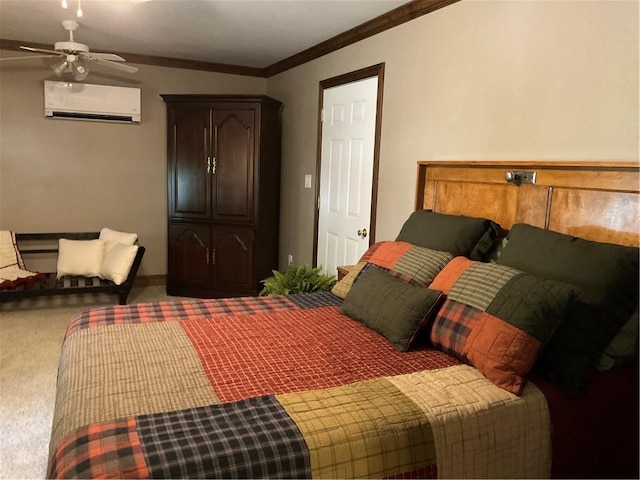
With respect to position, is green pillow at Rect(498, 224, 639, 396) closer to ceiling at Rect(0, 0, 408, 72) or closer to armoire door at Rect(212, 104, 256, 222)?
ceiling at Rect(0, 0, 408, 72)

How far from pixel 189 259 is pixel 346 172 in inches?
79.0

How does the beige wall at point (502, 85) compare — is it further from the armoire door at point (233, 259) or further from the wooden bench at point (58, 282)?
the wooden bench at point (58, 282)

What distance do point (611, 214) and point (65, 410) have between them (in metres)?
2.08

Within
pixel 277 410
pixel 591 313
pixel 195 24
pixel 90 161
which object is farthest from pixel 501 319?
pixel 90 161

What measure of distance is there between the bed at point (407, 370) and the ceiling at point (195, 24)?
1818 millimetres

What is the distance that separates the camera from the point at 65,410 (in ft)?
4.77

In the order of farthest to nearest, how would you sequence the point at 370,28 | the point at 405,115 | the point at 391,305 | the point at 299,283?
the point at 370,28 < the point at 299,283 < the point at 405,115 < the point at 391,305

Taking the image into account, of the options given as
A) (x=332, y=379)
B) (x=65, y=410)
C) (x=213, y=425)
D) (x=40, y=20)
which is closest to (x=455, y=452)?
(x=332, y=379)

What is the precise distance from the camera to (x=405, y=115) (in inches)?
127

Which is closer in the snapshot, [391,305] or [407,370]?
[407,370]

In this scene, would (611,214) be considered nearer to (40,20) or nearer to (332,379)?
(332,379)

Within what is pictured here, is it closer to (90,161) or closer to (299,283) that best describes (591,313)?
(299,283)

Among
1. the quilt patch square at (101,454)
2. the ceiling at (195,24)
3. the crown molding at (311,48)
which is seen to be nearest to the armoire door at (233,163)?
the ceiling at (195,24)

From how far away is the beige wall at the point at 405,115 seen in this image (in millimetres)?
2090
